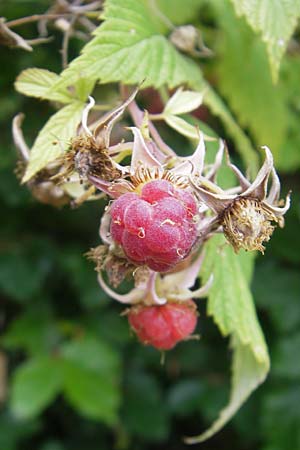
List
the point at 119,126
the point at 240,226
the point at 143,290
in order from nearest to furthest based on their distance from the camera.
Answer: the point at 240,226 → the point at 143,290 → the point at 119,126

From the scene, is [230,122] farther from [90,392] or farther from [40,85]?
[90,392]

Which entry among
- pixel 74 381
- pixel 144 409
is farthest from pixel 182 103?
pixel 144 409

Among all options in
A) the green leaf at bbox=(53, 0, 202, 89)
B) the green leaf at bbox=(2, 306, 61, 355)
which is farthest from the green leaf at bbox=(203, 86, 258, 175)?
the green leaf at bbox=(2, 306, 61, 355)

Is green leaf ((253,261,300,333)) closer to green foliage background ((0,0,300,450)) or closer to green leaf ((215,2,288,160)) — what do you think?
green foliage background ((0,0,300,450))

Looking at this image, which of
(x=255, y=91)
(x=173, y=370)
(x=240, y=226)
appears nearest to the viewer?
(x=240, y=226)

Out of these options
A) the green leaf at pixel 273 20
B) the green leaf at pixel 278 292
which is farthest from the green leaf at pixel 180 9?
the green leaf at pixel 278 292

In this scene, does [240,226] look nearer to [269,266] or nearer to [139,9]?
[139,9]

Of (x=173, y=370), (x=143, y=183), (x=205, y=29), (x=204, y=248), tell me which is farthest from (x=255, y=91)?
(x=173, y=370)
